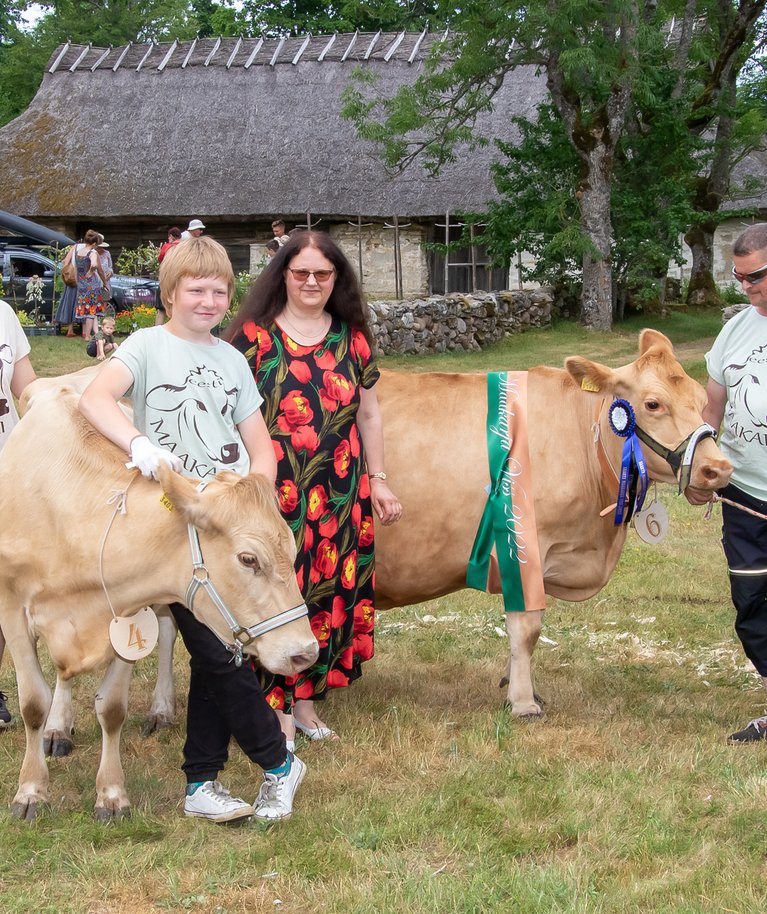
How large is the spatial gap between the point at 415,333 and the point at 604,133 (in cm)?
605

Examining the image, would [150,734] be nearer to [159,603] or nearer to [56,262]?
[159,603]

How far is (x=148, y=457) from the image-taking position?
3537 millimetres

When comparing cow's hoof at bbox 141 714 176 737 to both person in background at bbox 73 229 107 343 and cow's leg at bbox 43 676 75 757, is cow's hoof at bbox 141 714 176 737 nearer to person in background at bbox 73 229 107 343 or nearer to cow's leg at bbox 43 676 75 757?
cow's leg at bbox 43 676 75 757

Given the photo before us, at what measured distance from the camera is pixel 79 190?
98.8 ft

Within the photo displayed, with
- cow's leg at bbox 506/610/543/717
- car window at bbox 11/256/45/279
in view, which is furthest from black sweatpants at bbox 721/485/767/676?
car window at bbox 11/256/45/279

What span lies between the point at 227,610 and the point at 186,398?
78 centimetres

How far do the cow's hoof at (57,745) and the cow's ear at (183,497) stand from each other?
1755 millimetres

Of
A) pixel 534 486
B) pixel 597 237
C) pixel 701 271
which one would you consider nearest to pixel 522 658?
pixel 534 486

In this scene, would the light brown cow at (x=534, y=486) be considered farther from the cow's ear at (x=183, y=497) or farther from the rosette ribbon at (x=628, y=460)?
the cow's ear at (x=183, y=497)

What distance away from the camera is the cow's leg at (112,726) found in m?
4.05

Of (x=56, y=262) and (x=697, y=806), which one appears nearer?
(x=697, y=806)

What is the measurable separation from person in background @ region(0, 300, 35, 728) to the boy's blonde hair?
3.65 ft

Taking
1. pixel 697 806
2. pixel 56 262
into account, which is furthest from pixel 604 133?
pixel 697 806

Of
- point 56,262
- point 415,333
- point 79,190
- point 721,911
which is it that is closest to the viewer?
point 721,911
